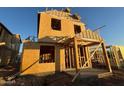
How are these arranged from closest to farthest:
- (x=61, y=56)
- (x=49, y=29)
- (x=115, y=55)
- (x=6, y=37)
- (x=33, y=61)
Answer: (x=33, y=61)
(x=61, y=56)
(x=49, y=29)
(x=115, y=55)
(x=6, y=37)

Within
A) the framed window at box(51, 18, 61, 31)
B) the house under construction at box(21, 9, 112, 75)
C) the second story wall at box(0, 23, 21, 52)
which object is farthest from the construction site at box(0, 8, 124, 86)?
the second story wall at box(0, 23, 21, 52)

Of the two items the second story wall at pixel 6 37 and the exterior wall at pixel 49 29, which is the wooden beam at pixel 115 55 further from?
the second story wall at pixel 6 37

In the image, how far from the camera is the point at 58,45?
10484mm

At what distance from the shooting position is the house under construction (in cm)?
879

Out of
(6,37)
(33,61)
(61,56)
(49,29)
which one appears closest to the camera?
(33,61)

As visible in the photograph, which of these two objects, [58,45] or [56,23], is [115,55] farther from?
Result: [56,23]

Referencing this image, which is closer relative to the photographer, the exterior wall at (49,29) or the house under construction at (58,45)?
the house under construction at (58,45)

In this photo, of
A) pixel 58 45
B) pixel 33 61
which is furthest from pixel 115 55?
pixel 33 61

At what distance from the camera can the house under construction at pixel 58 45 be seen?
8.79 m

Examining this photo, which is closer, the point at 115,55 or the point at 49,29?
the point at 49,29

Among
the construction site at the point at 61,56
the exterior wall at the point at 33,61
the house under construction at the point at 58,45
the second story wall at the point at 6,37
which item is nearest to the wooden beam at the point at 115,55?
the construction site at the point at 61,56

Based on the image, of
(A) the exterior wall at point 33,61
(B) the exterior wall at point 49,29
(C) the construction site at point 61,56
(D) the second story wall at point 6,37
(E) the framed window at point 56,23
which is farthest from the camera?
(D) the second story wall at point 6,37

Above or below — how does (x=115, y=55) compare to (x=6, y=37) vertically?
below

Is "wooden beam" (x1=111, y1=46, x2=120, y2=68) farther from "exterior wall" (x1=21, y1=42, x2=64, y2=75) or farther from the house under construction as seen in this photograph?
"exterior wall" (x1=21, y1=42, x2=64, y2=75)
